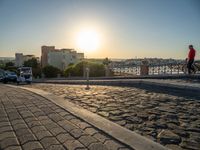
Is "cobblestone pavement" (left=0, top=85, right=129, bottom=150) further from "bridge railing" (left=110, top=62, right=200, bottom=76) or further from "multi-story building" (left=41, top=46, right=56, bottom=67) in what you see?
"multi-story building" (left=41, top=46, right=56, bottom=67)

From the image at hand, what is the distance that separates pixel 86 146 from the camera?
3854 millimetres

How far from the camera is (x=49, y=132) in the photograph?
4566 millimetres

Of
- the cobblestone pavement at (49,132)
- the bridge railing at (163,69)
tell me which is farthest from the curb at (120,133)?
the bridge railing at (163,69)

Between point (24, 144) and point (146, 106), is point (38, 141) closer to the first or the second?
point (24, 144)

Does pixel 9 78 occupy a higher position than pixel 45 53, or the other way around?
pixel 45 53

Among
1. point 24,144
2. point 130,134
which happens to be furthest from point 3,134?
point 130,134

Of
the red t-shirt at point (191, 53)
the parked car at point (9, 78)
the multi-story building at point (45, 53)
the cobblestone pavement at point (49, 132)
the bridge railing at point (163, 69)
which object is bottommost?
the parked car at point (9, 78)

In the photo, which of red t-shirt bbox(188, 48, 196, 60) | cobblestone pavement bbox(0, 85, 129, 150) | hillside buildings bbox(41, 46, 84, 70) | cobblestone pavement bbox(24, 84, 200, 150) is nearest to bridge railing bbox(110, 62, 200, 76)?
red t-shirt bbox(188, 48, 196, 60)

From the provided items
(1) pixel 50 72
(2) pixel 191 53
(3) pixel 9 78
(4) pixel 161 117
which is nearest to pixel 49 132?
(4) pixel 161 117

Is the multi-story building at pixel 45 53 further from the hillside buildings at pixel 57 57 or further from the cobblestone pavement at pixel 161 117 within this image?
the cobblestone pavement at pixel 161 117

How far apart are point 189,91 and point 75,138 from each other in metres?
5.92

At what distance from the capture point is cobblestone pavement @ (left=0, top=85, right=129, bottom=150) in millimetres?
3908

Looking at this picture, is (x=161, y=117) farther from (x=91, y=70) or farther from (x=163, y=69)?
(x=91, y=70)

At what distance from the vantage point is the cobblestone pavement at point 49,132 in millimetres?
3908
